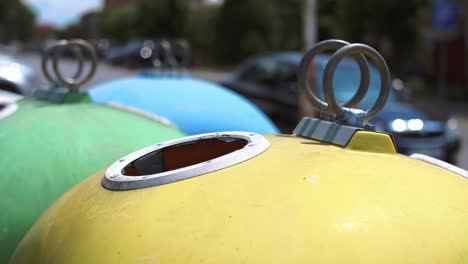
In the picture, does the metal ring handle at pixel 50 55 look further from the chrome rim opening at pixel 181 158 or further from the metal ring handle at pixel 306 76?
the metal ring handle at pixel 306 76

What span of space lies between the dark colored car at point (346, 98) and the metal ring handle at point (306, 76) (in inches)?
183

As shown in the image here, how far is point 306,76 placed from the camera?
84.8 inches

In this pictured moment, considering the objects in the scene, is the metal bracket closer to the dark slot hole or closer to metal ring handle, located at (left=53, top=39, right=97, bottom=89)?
the dark slot hole

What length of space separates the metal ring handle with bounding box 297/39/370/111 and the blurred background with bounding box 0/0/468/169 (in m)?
4.16

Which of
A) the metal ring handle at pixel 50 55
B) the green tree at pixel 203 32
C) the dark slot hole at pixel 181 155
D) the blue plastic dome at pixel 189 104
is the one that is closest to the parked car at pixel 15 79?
the blue plastic dome at pixel 189 104

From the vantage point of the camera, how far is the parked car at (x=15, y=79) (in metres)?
9.94

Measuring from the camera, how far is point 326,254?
4.99ft

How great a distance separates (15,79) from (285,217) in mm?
9292

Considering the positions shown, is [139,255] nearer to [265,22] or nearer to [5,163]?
[5,163]

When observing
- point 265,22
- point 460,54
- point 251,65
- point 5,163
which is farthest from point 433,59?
point 5,163

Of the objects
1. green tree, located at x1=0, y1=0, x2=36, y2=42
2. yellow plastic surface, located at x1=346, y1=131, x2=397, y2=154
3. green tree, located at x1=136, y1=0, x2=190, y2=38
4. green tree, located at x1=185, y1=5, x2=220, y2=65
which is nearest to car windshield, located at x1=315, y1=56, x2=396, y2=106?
yellow plastic surface, located at x1=346, y1=131, x2=397, y2=154

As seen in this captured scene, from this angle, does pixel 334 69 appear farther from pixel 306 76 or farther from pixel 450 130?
pixel 450 130

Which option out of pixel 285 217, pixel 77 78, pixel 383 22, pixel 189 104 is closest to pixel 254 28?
pixel 383 22

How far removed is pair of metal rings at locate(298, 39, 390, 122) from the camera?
192 cm
